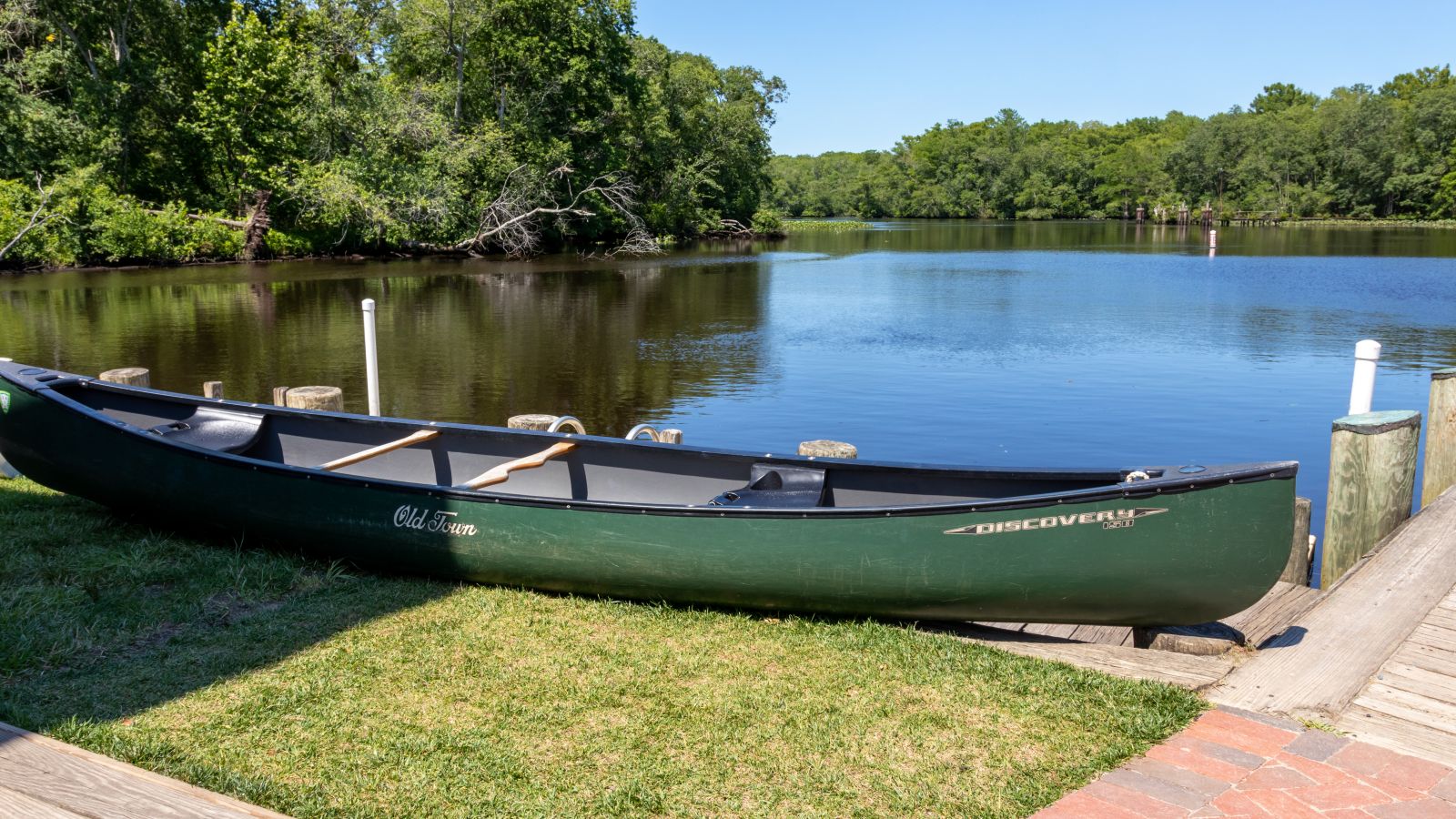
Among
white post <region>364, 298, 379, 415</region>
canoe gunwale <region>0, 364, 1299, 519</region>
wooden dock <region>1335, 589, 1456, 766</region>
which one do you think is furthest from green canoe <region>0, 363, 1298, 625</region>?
white post <region>364, 298, 379, 415</region>

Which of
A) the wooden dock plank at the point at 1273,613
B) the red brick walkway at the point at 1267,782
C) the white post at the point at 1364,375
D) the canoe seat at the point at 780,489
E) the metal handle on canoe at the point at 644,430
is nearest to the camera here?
the red brick walkway at the point at 1267,782

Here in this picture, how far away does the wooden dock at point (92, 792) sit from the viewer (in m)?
3.07

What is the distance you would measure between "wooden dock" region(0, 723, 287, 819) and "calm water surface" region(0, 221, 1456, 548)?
8.74 meters

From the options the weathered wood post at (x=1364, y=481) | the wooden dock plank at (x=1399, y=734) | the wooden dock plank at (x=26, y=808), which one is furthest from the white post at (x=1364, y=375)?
the wooden dock plank at (x=26, y=808)

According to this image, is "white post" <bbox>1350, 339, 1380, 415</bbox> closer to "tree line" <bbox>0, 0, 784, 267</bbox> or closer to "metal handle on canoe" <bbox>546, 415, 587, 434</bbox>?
"metal handle on canoe" <bbox>546, 415, 587, 434</bbox>

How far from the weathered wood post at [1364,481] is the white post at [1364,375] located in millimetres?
399

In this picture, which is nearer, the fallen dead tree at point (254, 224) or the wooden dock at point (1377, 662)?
the wooden dock at point (1377, 662)

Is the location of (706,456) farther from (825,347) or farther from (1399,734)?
(825,347)

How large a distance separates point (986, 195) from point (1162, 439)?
115879 millimetres

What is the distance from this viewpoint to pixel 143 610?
5.47 meters

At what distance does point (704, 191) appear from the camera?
204ft

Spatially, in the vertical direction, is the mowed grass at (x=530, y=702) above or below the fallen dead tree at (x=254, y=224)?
below

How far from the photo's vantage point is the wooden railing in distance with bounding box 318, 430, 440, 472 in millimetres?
6758

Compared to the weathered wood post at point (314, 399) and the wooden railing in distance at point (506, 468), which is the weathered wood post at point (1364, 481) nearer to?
the wooden railing in distance at point (506, 468)
